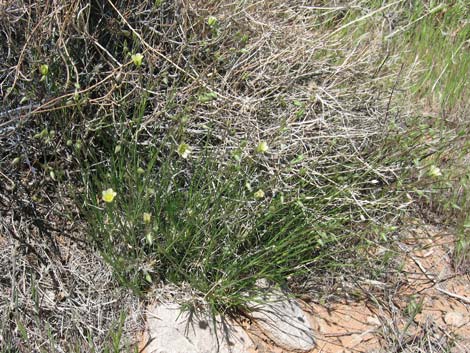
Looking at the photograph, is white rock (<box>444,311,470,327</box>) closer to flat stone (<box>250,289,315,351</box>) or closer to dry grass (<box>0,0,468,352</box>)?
dry grass (<box>0,0,468,352</box>)

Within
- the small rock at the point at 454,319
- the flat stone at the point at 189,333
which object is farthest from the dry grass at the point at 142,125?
the small rock at the point at 454,319

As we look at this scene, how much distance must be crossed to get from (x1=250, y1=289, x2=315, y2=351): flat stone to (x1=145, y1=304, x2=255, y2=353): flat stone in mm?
100

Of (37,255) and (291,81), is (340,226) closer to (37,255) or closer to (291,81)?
(291,81)

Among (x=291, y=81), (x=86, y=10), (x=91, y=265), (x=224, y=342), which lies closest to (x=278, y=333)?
(x=224, y=342)

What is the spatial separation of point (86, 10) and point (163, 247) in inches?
44.0

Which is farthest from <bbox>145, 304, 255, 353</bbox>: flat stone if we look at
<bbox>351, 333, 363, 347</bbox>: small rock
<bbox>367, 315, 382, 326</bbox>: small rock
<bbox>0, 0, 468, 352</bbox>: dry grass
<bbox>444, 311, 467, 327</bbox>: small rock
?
<bbox>444, 311, 467, 327</bbox>: small rock

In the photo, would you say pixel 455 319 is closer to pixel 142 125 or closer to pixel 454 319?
pixel 454 319

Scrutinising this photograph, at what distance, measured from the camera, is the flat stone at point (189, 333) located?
2.49 meters

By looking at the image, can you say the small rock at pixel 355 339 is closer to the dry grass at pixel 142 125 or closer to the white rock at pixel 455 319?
the dry grass at pixel 142 125

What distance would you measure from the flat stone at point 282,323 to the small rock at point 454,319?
73 cm

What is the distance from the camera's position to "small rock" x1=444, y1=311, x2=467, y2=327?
117 inches

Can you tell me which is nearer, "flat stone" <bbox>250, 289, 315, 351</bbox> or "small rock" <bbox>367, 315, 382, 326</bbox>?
"flat stone" <bbox>250, 289, 315, 351</bbox>

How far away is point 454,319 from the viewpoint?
117 inches

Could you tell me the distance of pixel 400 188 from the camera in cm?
298
